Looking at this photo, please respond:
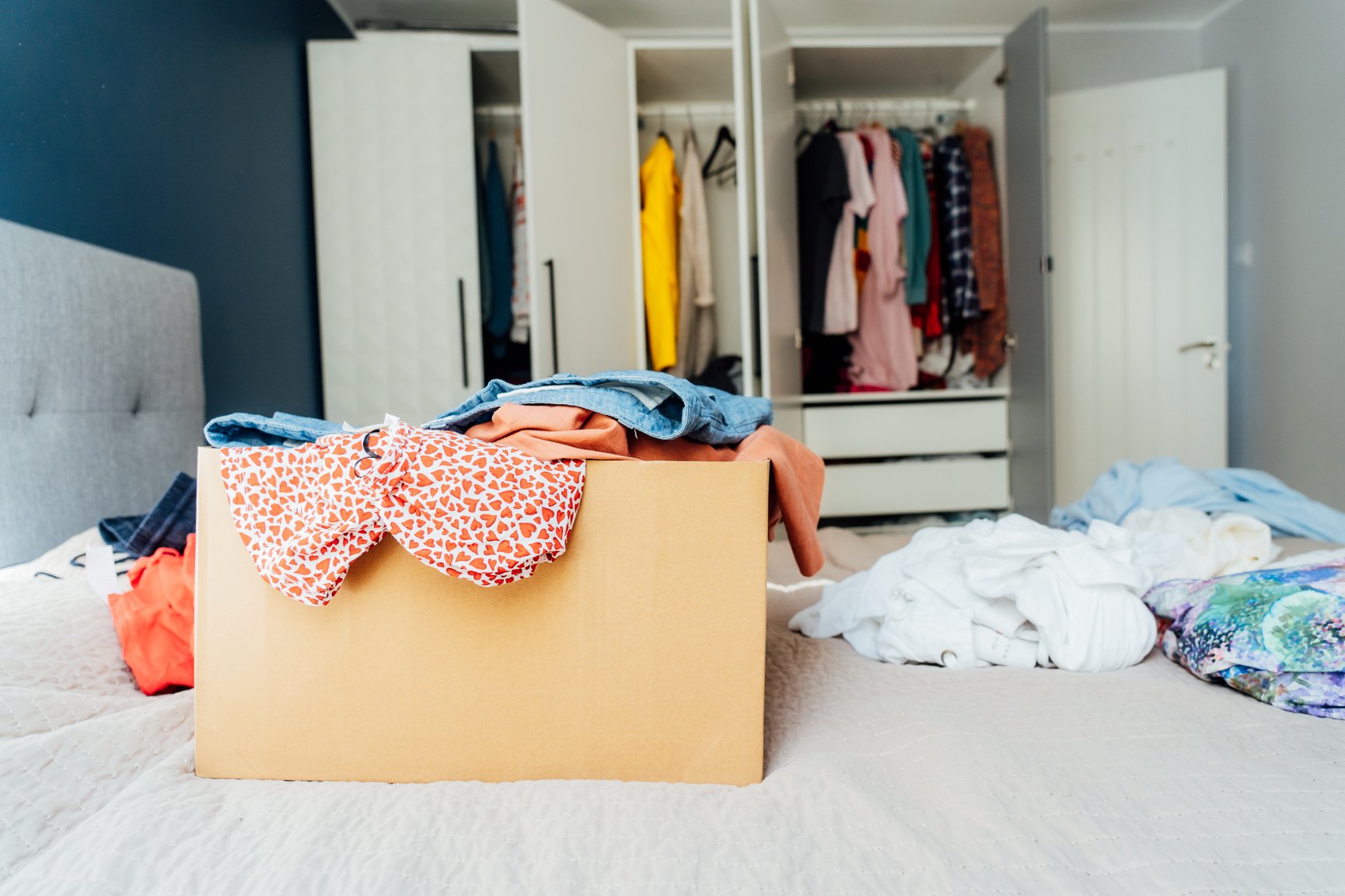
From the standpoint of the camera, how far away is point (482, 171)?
2977 mm

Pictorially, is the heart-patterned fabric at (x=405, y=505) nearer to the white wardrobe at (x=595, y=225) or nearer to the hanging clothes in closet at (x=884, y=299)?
the white wardrobe at (x=595, y=225)

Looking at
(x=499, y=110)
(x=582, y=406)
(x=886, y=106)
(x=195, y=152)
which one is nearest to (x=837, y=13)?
(x=886, y=106)

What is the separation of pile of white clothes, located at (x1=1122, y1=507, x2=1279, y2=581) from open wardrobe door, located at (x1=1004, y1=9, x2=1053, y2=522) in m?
1.55

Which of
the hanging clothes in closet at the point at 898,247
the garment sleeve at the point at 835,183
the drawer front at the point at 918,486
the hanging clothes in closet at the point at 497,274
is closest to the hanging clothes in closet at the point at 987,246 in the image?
the hanging clothes in closet at the point at 898,247

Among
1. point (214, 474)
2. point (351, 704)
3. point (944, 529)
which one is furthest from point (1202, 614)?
point (214, 474)

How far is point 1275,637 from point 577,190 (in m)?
2.23

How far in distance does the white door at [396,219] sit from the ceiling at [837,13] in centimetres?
31

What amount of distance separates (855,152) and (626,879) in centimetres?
289

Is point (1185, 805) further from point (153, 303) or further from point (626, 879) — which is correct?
point (153, 303)

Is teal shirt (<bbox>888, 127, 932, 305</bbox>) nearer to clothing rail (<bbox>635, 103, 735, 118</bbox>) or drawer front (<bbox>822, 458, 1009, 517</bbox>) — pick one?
drawer front (<bbox>822, 458, 1009, 517</bbox>)

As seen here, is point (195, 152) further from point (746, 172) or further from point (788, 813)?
point (788, 813)

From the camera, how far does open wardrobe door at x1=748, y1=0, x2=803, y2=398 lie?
2434 mm

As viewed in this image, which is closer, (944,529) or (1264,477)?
(944,529)

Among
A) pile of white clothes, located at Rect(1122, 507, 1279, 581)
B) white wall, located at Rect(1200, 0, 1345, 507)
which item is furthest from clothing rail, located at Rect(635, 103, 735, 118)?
pile of white clothes, located at Rect(1122, 507, 1279, 581)
